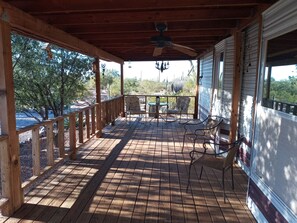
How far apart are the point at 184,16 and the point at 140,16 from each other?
573 mm

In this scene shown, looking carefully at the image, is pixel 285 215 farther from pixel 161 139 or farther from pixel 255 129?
pixel 161 139

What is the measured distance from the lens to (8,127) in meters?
2.54

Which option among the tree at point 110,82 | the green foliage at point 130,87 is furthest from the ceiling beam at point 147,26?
the green foliage at point 130,87

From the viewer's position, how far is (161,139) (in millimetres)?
5934

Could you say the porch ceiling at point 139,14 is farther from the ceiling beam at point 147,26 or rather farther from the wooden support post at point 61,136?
the wooden support post at point 61,136

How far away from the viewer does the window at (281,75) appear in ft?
7.13

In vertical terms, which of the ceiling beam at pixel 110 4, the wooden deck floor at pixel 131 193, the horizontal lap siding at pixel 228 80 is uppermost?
the ceiling beam at pixel 110 4

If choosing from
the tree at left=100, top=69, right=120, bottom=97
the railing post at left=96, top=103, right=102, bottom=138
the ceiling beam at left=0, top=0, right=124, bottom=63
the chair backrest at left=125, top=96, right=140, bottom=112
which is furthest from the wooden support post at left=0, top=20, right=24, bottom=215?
the tree at left=100, top=69, right=120, bottom=97

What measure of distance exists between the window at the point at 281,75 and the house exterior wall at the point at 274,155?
0.06 meters

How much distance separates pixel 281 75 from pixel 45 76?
6.92m

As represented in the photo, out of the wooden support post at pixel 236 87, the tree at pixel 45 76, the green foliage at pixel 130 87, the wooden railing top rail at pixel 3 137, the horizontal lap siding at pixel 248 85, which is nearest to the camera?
the wooden railing top rail at pixel 3 137

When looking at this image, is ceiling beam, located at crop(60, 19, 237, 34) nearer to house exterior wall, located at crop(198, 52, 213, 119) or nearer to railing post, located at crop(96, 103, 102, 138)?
railing post, located at crop(96, 103, 102, 138)

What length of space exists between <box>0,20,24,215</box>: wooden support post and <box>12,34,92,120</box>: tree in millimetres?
4767

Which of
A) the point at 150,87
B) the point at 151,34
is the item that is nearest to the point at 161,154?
the point at 151,34
